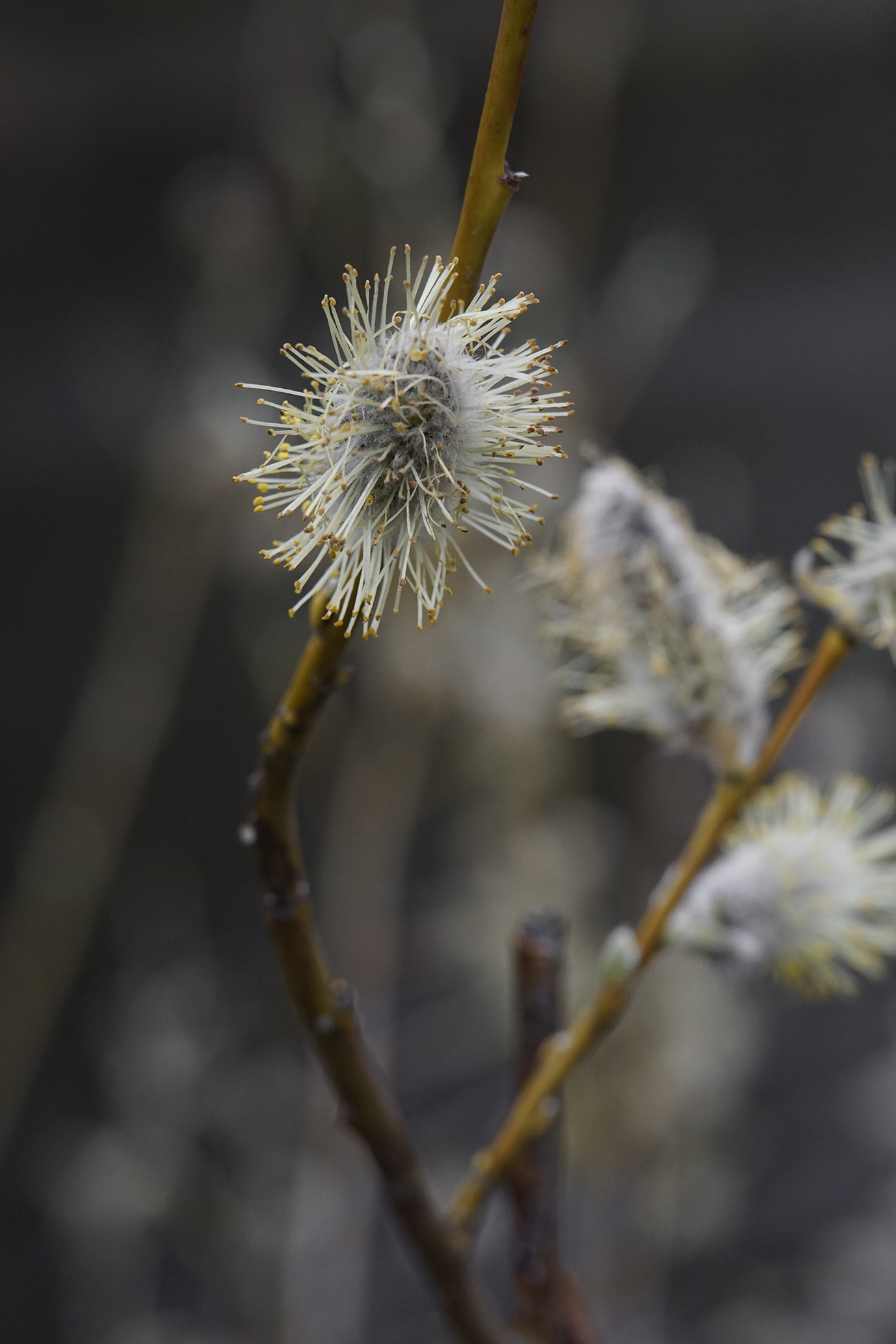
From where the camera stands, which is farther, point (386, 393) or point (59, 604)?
point (59, 604)

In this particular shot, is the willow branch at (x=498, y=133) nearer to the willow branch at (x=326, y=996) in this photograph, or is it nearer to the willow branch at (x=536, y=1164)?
the willow branch at (x=326, y=996)

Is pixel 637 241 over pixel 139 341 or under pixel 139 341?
under

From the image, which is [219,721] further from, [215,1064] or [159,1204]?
[159,1204]

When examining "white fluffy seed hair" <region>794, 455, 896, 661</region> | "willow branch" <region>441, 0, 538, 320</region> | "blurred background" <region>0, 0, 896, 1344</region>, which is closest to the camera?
"willow branch" <region>441, 0, 538, 320</region>

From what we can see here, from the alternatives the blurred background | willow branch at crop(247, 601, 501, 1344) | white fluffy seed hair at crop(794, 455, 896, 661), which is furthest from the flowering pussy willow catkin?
the blurred background

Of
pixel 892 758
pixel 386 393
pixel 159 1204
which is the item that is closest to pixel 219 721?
pixel 159 1204

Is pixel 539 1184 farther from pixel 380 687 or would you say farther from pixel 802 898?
pixel 380 687

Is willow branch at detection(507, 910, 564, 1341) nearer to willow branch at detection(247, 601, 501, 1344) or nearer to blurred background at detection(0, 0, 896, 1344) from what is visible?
willow branch at detection(247, 601, 501, 1344)
